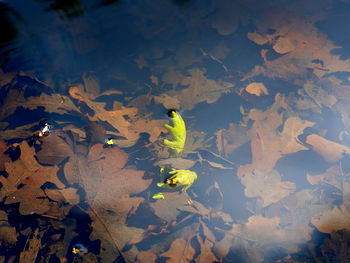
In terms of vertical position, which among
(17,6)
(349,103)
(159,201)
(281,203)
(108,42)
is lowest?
(281,203)

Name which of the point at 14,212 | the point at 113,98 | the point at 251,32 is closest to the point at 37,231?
the point at 14,212

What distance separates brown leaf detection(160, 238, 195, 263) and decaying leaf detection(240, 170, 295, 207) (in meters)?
0.71

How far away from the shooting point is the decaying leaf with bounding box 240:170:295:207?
225 cm

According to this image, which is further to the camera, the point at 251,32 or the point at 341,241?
the point at 251,32

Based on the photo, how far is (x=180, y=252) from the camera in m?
2.13

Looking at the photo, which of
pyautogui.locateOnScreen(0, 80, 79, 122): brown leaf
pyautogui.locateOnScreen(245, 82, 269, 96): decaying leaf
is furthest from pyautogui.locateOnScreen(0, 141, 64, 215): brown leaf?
pyautogui.locateOnScreen(245, 82, 269, 96): decaying leaf

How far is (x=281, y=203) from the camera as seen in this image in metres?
2.25

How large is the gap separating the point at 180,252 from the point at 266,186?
0.98 m

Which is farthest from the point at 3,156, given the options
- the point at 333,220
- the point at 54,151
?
the point at 333,220

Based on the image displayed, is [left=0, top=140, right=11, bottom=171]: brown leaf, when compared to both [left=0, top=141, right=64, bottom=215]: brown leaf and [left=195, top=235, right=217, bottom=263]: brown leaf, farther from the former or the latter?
[left=195, top=235, right=217, bottom=263]: brown leaf

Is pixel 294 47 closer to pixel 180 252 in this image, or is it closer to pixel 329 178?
pixel 329 178

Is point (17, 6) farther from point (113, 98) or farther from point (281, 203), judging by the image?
point (281, 203)

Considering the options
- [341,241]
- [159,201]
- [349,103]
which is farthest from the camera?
[349,103]

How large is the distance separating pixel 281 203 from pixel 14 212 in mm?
2406
